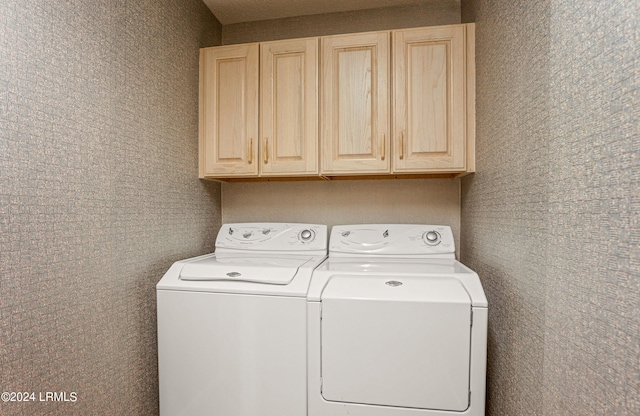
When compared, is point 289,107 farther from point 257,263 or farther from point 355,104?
point 257,263

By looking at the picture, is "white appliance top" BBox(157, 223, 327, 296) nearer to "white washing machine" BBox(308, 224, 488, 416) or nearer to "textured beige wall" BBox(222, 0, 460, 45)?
"white washing machine" BBox(308, 224, 488, 416)

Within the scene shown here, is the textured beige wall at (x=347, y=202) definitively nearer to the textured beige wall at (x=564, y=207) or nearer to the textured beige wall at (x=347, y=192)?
the textured beige wall at (x=347, y=192)

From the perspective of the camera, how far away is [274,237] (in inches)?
75.9

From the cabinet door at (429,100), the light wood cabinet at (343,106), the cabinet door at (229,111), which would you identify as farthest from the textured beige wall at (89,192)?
the cabinet door at (429,100)

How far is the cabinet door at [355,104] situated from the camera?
68.5 inches

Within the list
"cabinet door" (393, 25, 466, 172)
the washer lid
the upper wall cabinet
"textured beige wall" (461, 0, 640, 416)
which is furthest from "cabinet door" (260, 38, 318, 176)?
"textured beige wall" (461, 0, 640, 416)

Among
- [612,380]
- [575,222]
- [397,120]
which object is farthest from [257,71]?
[612,380]

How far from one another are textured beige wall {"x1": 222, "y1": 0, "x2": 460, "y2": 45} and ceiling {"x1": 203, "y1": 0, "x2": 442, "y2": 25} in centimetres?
4

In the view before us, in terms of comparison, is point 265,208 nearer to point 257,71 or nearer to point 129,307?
point 257,71

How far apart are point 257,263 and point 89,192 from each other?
74 centimetres

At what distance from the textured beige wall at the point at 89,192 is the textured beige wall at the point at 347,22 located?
0.47 m

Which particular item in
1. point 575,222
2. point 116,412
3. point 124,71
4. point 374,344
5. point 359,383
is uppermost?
point 124,71

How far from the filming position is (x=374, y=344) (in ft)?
4.09

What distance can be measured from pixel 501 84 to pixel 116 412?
2.04m
